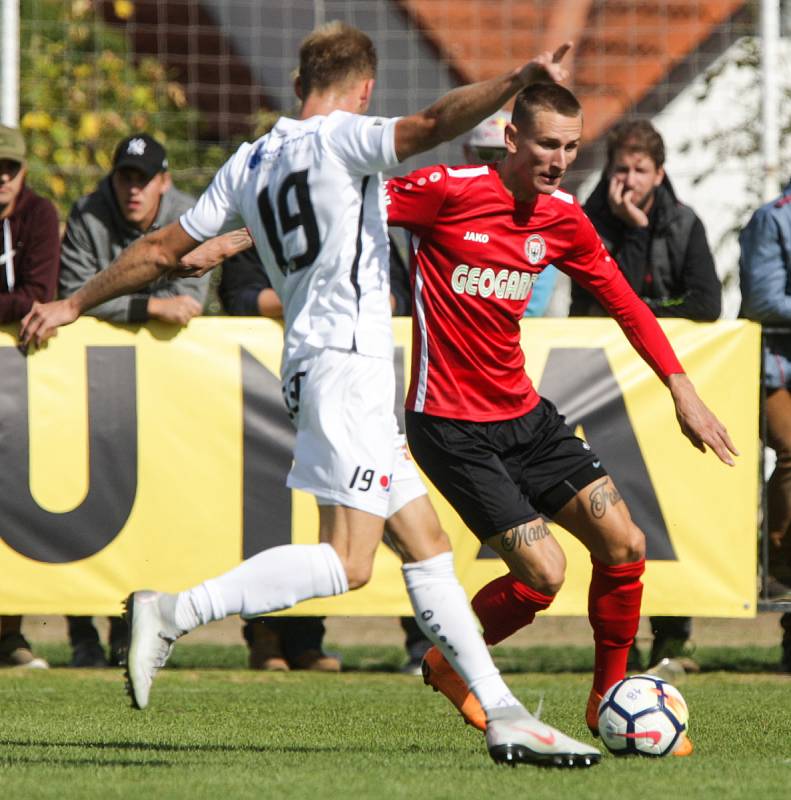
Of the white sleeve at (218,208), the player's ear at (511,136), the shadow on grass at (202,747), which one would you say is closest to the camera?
the white sleeve at (218,208)

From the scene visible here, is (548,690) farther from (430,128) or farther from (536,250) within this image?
(430,128)

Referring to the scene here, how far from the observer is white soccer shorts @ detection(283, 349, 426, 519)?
480 cm

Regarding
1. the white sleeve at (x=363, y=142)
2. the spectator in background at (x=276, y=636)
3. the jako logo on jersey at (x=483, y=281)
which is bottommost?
the spectator in background at (x=276, y=636)

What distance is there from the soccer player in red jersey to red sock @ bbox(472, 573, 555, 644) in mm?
113

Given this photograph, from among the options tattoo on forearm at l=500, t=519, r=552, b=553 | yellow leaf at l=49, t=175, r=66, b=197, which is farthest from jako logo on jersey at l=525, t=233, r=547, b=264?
yellow leaf at l=49, t=175, r=66, b=197

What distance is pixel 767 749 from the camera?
5.58m

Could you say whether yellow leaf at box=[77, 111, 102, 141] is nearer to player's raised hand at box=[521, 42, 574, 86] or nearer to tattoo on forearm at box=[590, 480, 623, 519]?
tattoo on forearm at box=[590, 480, 623, 519]

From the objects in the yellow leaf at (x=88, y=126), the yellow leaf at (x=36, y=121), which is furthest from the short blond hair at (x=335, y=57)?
the yellow leaf at (x=88, y=126)

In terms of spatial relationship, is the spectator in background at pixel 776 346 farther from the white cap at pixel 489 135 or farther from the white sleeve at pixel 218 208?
the white sleeve at pixel 218 208

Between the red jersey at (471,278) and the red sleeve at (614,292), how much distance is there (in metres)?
0.04

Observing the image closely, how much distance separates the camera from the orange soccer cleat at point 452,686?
5.71 m

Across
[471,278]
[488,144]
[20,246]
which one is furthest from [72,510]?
[471,278]

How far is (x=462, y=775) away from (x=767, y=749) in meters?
1.31

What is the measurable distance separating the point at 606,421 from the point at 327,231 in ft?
11.9
